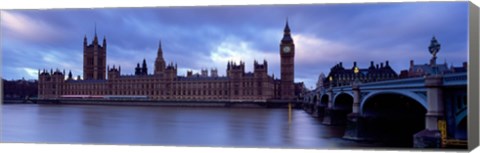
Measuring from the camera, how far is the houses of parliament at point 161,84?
15.5 m

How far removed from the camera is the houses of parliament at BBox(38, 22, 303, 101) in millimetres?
15539

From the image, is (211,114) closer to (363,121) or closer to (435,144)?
(363,121)

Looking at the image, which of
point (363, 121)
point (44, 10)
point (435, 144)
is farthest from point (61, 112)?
point (435, 144)

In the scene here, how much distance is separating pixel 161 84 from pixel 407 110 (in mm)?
8964

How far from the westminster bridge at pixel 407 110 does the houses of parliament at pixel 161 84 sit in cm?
172

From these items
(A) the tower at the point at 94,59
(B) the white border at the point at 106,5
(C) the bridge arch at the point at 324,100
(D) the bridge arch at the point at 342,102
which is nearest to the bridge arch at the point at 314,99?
(C) the bridge arch at the point at 324,100

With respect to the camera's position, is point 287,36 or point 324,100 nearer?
point 287,36

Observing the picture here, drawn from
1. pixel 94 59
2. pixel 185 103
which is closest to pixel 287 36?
pixel 94 59

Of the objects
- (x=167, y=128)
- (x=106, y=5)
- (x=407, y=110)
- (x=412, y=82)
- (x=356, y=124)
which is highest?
(x=106, y=5)

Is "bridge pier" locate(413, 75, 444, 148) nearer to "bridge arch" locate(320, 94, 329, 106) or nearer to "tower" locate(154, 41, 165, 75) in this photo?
"tower" locate(154, 41, 165, 75)

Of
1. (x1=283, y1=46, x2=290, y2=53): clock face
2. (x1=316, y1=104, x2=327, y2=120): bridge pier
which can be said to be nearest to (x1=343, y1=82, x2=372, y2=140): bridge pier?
(x1=283, y1=46, x2=290, y2=53): clock face

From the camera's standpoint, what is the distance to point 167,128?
1528 cm

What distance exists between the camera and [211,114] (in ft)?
58.6

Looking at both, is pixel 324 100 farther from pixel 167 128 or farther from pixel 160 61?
pixel 160 61
